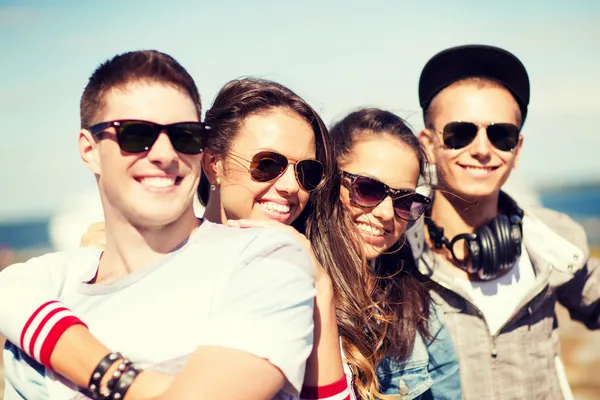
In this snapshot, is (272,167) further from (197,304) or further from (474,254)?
(474,254)

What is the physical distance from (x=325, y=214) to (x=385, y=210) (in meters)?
0.39

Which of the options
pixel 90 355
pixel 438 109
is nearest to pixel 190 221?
pixel 90 355

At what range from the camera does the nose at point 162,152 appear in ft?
8.50

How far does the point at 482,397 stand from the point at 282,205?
6.51 feet

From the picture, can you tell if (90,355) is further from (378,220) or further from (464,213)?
(464,213)

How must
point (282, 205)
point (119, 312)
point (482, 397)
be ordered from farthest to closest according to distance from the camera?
point (482, 397) → point (282, 205) → point (119, 312)

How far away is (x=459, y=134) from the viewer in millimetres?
4527

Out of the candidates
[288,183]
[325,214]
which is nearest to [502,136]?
[325,214]

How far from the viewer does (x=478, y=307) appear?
4.27m

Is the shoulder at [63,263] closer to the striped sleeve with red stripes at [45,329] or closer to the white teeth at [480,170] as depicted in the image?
the striped sleeve with red stripes at [45,329]

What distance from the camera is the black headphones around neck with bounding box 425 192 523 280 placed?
14.1ft

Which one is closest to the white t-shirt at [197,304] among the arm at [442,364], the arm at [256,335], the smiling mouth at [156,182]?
the arm at [256,335]

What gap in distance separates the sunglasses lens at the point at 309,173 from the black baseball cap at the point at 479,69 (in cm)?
173

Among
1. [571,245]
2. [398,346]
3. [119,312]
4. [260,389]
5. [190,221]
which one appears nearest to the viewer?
[260,389]
